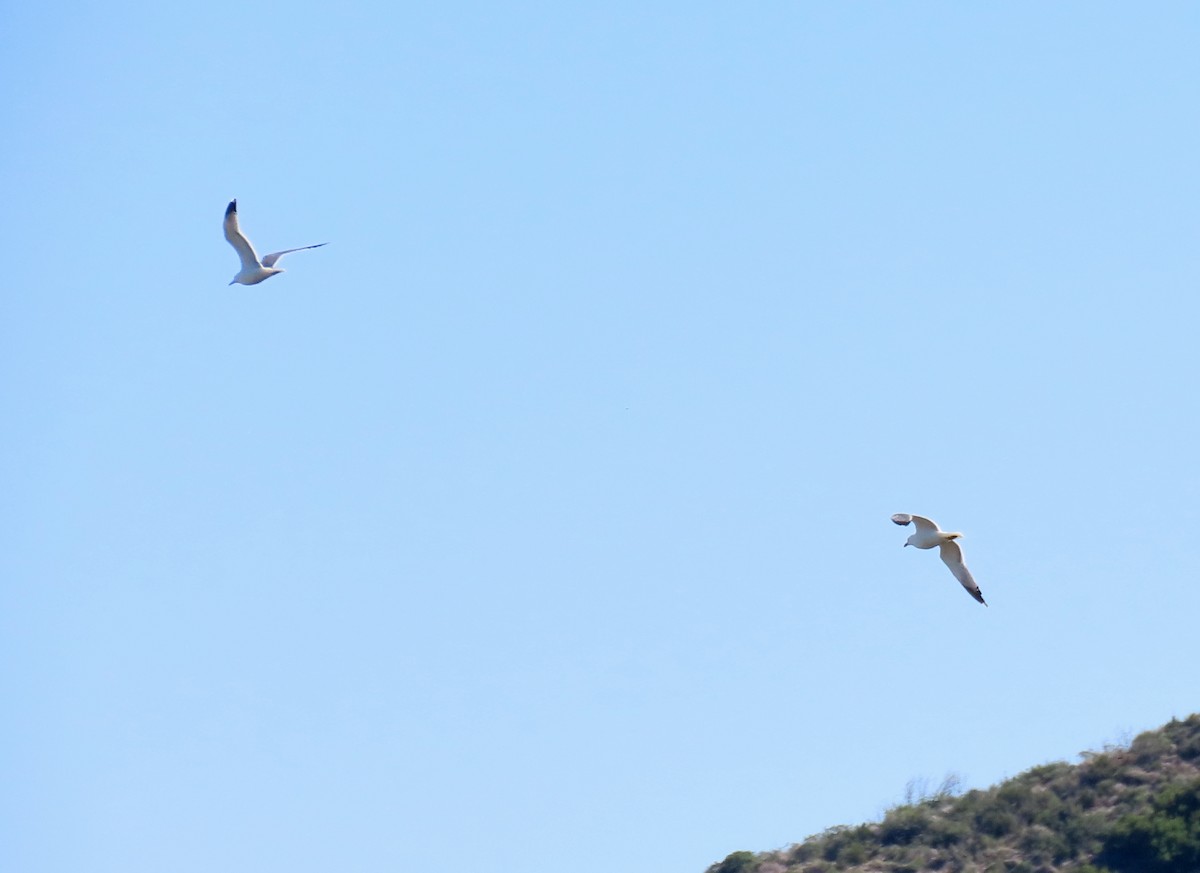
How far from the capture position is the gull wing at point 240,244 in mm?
34938

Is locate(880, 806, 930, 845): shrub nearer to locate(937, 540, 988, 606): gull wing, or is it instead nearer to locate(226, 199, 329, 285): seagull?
locate(937, 540, 988, 606): gull wing

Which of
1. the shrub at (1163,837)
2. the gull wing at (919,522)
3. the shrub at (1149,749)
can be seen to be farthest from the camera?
the shrub at (1149,749)

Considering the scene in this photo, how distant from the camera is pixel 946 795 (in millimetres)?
44594

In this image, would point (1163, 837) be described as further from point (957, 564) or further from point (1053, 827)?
point (957, 564)

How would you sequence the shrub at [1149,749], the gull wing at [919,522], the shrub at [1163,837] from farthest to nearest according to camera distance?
1. the shrub at [1149,749]
2. the shrub at [1163,837]
3. the gull wing at [919,522]

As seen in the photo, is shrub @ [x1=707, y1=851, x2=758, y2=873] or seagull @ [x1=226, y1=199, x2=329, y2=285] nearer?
seagull @ [x1=226, y1=199, x2=329, y2=285]

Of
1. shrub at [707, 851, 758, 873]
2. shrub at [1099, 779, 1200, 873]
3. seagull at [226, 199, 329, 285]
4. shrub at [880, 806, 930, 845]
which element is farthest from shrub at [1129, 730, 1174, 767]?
seagull at [226, 199, 329, 285]

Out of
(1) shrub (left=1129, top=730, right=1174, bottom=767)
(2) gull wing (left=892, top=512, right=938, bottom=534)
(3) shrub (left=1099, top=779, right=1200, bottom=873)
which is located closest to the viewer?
(2) gull wing (left=892, top=512, right=938, bottom=534)

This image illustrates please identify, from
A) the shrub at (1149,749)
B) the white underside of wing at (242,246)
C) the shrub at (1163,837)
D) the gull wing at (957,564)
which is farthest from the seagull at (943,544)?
the shrub at (1149,749)

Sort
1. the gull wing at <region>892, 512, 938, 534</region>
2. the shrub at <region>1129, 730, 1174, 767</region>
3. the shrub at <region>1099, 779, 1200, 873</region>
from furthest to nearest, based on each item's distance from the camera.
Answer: the shrub at <region>1129, 730, 1174, 767</region> < the shrub at <region>1099, 779, 1200, 873</region> < the gull wing at <region>892, 512, 938, 534</region>

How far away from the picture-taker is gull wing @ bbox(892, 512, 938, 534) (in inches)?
1234

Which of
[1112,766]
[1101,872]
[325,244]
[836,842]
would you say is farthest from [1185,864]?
[325,244]

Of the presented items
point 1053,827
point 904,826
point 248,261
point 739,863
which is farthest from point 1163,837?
point 248,261

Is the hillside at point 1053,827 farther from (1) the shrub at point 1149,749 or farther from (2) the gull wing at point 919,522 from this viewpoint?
(2) the gull wing at point 919,522
